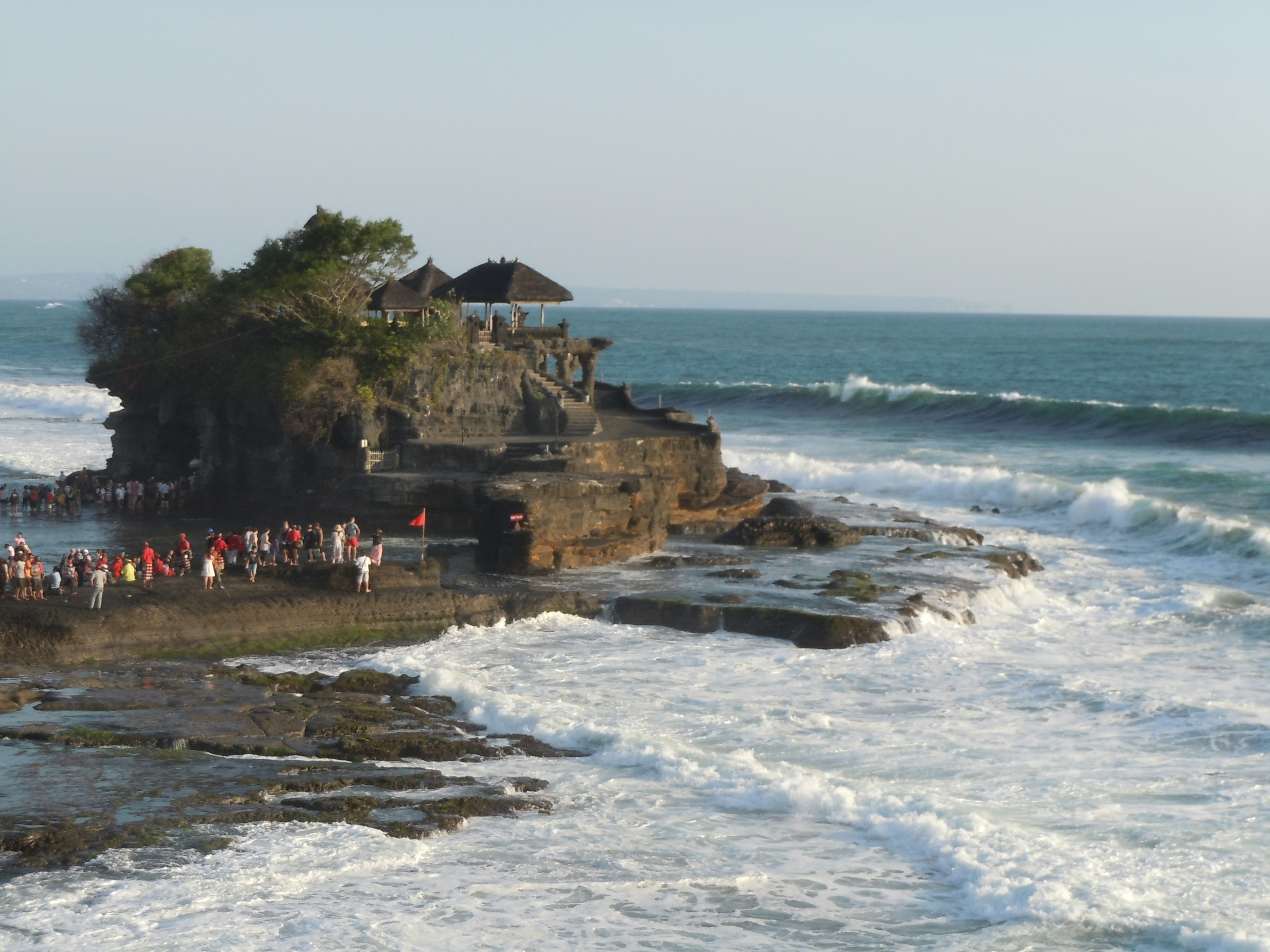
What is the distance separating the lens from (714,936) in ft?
43.2

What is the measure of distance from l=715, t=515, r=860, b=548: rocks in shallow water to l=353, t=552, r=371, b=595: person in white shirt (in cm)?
1086

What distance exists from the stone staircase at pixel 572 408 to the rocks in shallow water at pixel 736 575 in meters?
8.12

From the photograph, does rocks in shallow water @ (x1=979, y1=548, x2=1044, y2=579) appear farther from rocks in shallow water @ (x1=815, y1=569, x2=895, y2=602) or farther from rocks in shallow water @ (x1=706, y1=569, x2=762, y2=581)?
rocks in shallow water @ (x1=706, y1=569, x2=762, y2=581)

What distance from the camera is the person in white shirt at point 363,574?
2539 centimetres

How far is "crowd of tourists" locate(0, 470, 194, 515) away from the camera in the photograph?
3619 cm

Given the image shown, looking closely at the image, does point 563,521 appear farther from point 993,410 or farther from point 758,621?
point 993,410

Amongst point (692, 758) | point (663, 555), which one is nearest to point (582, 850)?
point (692, 758)

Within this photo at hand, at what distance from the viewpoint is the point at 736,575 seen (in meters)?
29.1

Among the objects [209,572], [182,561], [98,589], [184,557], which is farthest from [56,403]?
[98,589]

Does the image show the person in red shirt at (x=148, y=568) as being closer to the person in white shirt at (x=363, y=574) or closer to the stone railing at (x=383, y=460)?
the person in white shirt at (x=363, y=574)

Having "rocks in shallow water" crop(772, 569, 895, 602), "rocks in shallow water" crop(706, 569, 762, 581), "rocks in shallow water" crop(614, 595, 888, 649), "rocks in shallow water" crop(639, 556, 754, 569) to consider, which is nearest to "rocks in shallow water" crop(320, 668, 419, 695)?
"rocks in shallow water" crop(614, 595, 888, 649)

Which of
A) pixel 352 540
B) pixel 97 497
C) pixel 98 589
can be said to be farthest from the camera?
pixel 97 497

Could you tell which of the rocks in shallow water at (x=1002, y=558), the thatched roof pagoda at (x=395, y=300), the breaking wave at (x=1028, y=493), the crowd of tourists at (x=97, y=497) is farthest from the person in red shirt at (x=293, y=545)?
the breaking wave at (x=1028, y=493)

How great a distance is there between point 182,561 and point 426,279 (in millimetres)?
16734
